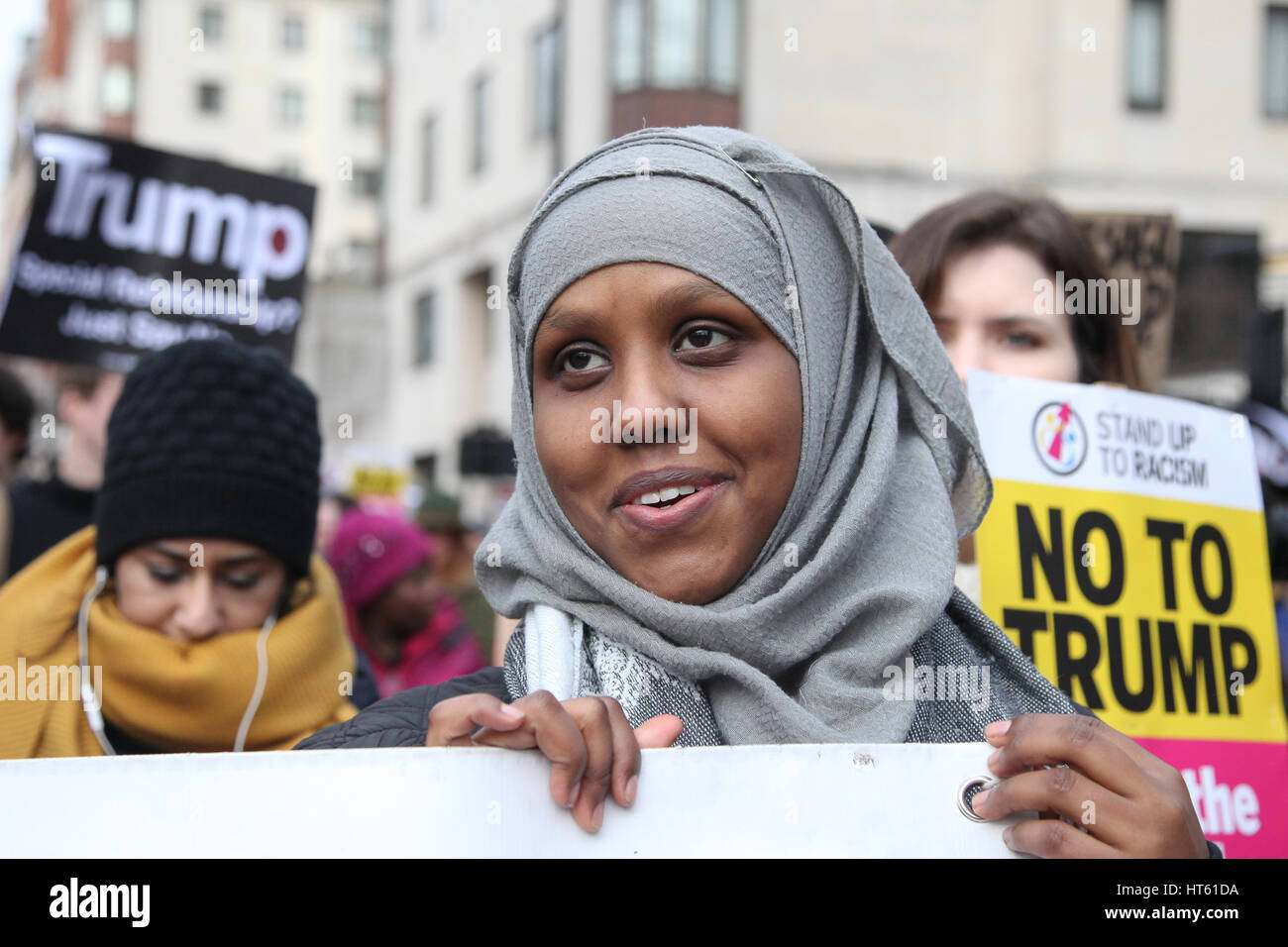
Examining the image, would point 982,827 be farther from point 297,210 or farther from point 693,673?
point 297,210

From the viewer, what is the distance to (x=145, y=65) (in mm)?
50281

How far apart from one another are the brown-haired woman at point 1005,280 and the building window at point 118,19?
52.3 m

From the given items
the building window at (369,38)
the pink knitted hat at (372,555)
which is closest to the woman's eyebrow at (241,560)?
the pink knitted hat at (372,555)

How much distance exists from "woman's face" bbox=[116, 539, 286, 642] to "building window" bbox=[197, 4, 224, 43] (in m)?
53.1

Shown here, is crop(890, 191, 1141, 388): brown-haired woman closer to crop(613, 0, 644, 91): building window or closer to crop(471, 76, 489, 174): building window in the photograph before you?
crop(613, 0, 644, 91): building window

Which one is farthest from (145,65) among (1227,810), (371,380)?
(1227,810)

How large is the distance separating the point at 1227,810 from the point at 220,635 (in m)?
1.92

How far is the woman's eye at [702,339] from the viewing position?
170 centimetres

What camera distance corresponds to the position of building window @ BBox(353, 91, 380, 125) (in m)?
55.2

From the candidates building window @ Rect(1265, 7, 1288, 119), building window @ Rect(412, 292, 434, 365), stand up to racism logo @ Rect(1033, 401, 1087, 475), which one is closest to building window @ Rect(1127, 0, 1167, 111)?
building window @ Rect(1265, 7, 1288, 119)

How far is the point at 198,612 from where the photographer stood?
274 cm

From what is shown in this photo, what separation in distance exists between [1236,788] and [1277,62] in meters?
19.9

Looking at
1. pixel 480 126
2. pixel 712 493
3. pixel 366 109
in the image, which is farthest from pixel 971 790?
pixel 366 109

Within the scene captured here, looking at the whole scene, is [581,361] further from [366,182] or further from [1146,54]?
[366,182]
